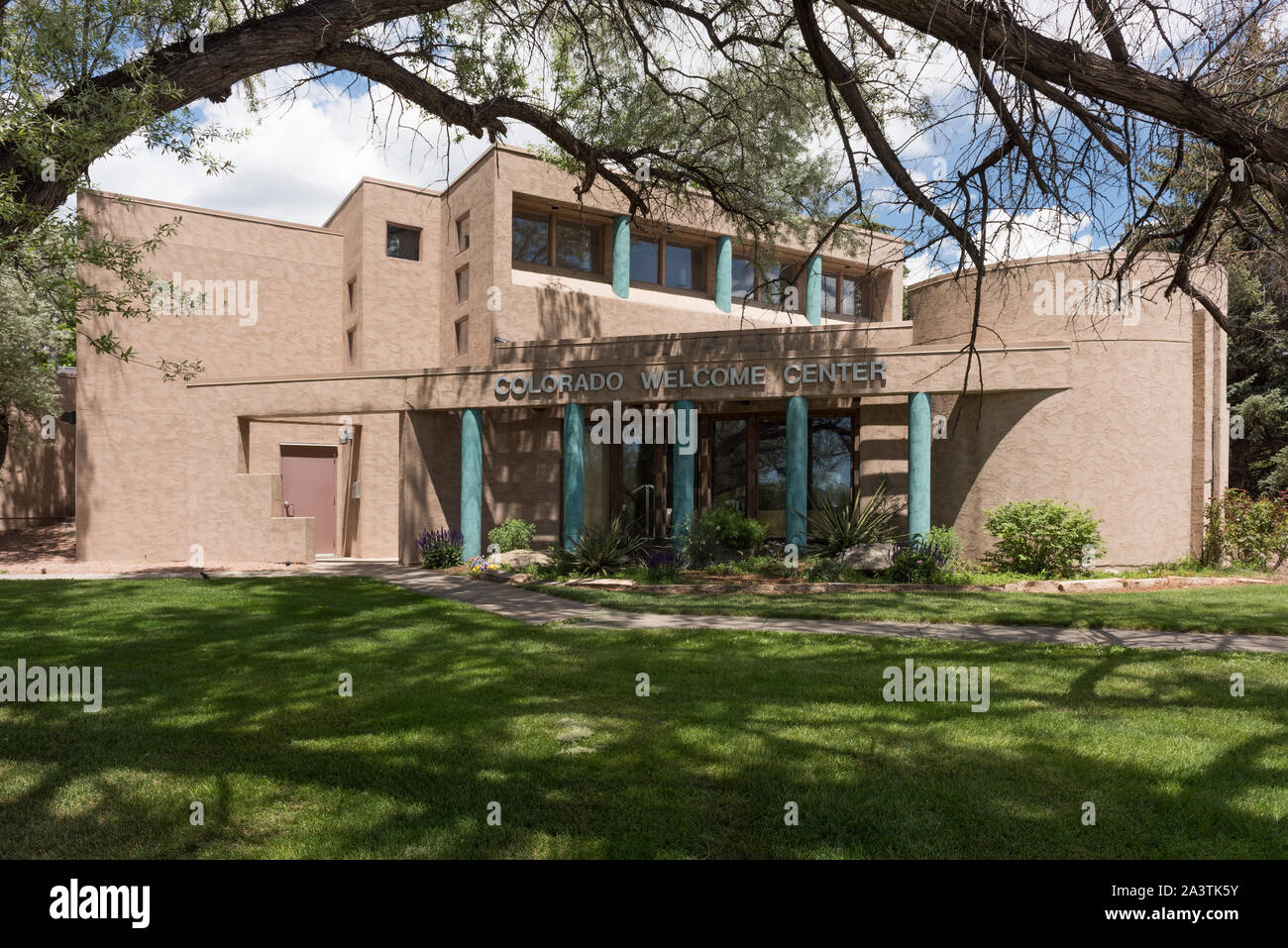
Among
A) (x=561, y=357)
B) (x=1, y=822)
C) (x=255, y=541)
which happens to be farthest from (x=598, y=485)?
(x=1, y=822)

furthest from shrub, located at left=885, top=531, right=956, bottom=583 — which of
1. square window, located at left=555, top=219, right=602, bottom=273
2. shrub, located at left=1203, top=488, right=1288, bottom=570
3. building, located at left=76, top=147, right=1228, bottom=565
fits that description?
square window, located at left=555, top=219, right=602, bottom=273

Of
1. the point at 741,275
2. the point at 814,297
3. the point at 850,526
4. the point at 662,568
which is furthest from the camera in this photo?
the point at 814,297

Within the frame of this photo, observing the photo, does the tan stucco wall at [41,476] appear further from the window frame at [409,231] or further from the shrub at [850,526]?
the shrub at [850,526]

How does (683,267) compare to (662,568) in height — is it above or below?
above

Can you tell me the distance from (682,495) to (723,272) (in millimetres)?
8912

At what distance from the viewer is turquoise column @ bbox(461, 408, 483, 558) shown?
17.0m

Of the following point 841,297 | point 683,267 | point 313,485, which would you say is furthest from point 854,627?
point 841,297

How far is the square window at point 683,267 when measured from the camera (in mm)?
22688

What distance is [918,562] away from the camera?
14211mm

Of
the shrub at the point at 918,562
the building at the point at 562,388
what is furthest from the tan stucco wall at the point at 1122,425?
the shrub at the point at 918,562

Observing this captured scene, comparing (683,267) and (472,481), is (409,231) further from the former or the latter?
(472,481)

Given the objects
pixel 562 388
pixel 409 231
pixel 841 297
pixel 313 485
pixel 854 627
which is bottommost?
pixel 854 627
